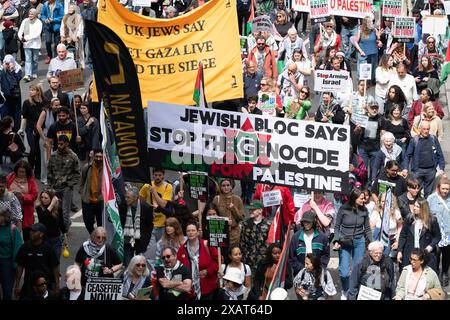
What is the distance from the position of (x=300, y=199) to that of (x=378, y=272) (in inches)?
95.5

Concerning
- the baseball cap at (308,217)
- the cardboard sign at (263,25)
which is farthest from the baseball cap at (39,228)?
the cardboard sign at (263,25)

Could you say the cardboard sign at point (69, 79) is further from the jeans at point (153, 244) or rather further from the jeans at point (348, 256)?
the jeans at point (348, 256)

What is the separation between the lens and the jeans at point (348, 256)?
57.0 ft

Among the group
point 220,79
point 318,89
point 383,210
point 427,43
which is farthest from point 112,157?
point 427,43

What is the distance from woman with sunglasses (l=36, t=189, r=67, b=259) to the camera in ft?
57.1

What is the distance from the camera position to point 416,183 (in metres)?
18.0

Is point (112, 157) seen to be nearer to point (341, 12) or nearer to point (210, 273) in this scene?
point (210, 273)

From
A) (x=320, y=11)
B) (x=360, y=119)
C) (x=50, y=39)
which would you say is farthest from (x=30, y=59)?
(x=360, y=119)

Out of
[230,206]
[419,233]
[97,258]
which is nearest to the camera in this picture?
[97,258]

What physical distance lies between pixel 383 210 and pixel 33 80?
13.4 metres

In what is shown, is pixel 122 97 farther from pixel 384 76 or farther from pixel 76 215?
pixel 384 76

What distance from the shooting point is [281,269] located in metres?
15.3

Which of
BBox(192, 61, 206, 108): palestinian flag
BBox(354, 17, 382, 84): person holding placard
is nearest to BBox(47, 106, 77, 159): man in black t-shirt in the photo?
BBox(192, 61, 206, 108): palestinian flag

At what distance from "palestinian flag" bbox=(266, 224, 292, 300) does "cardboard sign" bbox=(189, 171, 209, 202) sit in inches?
82.6
